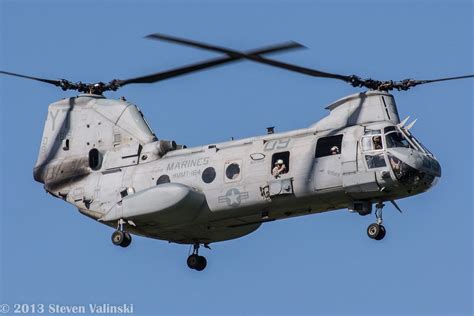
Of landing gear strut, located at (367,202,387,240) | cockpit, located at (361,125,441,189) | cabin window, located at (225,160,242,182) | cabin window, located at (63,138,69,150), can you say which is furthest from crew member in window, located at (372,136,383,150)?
cabin window, located at (63,138,69,150)

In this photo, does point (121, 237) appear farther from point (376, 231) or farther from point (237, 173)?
point (376, 231)

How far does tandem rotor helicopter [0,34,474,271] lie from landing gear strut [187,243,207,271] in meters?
0.03

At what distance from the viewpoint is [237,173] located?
4194 cm

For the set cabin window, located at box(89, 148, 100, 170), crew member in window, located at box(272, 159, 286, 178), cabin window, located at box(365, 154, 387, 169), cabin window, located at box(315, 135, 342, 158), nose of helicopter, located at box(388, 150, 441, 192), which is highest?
cabin window, located at box(89, 148, 100, 170)

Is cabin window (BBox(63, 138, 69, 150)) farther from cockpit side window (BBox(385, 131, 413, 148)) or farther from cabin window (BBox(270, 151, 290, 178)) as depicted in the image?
cockpit side window (BBox(385, 131, 413, 148))

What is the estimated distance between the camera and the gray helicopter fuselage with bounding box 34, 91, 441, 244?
133 ft

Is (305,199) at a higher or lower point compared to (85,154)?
lower

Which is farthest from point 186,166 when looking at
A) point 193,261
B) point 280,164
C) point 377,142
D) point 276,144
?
point 377,142

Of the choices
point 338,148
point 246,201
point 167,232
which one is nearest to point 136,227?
point 167,232

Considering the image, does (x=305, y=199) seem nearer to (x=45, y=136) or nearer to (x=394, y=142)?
(x=394, y=142)

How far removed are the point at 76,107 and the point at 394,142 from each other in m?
11.8

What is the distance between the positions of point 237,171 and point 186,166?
6.36ft

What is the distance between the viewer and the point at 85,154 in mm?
45688

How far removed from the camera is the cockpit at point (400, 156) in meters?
40.0
